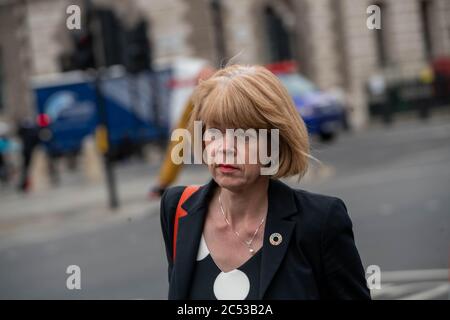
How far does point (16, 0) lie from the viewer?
3259 cm

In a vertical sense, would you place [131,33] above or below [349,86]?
above

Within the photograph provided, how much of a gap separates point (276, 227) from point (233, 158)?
0.67ft

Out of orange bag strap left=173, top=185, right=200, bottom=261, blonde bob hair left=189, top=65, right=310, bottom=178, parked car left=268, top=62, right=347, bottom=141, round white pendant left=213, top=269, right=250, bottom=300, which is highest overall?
blonde bob hair left=189, top=65, right=310, bottom=178

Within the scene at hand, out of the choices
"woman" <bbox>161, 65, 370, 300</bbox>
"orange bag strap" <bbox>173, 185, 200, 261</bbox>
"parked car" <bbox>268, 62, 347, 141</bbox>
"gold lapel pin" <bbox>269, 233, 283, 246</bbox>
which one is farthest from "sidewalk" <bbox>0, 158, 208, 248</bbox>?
"gold lapel pin" <bbox>269, 233, 283, 246</bbox>

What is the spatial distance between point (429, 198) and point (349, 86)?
13.0m

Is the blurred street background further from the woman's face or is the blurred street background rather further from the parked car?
the woman's face

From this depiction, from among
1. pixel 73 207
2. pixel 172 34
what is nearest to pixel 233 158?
pixel 73 207

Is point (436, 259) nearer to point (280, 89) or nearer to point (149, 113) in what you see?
point (280, 89)

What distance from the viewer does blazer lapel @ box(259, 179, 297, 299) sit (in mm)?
2340

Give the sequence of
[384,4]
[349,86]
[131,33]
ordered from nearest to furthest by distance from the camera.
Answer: [384,4] < [131,33] < [349,86]

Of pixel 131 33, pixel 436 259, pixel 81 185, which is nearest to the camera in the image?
pixel 436 259

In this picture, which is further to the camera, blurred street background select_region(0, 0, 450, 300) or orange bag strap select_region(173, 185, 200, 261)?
blurred street background select_region(0, 0, 450, 300)

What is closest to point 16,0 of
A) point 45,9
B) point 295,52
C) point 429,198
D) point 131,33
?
point 45,9

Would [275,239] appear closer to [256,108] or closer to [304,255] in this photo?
[304,255]
